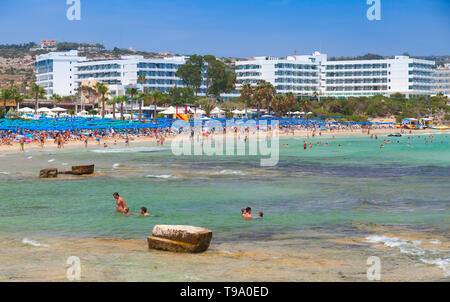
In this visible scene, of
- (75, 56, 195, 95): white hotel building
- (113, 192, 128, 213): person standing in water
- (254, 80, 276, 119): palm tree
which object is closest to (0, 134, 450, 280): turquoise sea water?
(113, 192, 128, 213): person standing in water

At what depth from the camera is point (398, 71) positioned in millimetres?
169375

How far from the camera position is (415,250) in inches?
600

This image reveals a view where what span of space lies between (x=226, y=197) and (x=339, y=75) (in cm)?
15641

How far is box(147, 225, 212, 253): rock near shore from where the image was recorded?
14.5 m

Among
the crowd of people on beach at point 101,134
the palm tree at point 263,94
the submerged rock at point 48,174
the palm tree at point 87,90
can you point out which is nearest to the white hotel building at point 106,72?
the palm tree at point 87,90

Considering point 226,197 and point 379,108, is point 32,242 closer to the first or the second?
→ point 226,197

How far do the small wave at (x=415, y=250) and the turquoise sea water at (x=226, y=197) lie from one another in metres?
1.31

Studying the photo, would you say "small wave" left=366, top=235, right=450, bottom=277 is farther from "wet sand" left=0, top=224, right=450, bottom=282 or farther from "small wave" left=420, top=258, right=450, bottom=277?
"wet sand" left=0, top=224, right=450, bottom=282

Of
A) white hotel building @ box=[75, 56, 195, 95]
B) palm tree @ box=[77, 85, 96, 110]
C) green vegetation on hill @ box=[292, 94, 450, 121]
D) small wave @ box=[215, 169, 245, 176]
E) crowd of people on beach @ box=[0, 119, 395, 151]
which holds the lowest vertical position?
small wave @ box=[215, 169, 245, 176]

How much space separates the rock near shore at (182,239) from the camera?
14547 millimetres

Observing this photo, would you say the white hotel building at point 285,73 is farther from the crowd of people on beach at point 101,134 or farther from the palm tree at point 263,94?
the crowd of people on beach at point 101,134

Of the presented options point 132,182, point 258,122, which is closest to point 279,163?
point 132,182

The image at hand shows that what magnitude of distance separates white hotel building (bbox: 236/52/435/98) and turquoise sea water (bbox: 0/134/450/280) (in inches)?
4833
